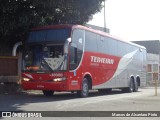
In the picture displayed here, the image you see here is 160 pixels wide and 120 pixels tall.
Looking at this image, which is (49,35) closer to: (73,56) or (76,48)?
(76,48)

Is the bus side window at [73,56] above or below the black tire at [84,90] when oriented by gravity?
above

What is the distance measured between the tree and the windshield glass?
1793 millimetres

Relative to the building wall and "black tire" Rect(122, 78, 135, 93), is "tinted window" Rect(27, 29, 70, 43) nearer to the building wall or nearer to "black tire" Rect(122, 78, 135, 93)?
"black tire" Rect(122, 78, 135, 93)

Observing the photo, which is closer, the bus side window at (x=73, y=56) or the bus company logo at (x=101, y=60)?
the bus side window at (x=73, y=56)

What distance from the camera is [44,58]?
17438 millimetres

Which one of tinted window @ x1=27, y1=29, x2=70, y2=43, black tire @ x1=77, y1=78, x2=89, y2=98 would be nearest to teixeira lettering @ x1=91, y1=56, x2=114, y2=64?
black tire @ x1=77, y1=78, x2=89, y2=98

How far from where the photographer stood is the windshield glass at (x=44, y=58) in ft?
56.2

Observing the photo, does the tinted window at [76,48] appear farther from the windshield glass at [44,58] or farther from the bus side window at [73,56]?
the windshield glass at [44,58]

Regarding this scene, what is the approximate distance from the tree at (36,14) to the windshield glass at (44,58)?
179 cm

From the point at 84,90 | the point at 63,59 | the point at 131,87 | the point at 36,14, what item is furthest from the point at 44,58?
the point at 131,87

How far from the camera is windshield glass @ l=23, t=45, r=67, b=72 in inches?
675

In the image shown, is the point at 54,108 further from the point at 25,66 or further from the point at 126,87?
the point at 126,87

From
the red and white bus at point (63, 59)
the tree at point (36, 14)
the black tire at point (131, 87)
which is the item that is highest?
the tree at point (36, 14)

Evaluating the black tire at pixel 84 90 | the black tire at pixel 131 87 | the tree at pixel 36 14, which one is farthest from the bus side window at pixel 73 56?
the black tire at pixel 131 87
